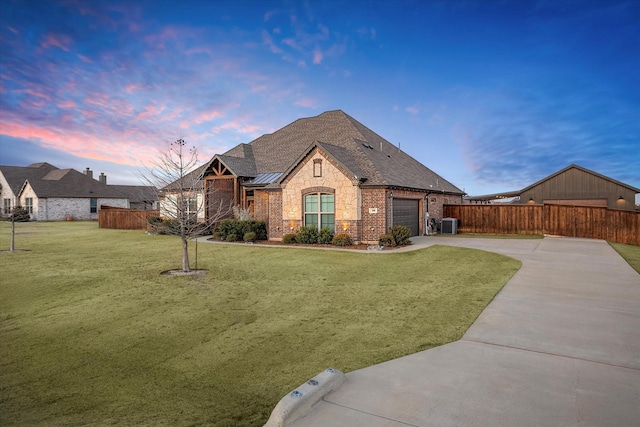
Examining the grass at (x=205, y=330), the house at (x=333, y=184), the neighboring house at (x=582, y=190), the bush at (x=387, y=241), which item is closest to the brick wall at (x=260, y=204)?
the house at (x=333, y=184)

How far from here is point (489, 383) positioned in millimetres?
4262

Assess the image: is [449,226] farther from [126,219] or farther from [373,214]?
[126,219]

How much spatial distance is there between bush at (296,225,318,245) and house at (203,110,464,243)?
677 mm

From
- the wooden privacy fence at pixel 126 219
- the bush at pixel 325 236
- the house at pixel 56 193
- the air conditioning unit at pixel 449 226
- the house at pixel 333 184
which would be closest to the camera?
the house at pixel 333 184

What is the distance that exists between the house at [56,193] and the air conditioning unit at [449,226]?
46133 millimetres

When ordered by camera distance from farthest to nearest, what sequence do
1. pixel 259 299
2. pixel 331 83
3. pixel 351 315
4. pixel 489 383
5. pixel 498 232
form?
pixel 498 232
pixel 331 83
pixel 259 299
pixel 351 315
pixel 489 383

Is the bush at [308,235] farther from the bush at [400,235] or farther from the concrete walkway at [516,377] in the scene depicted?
the concrete walkway at [516,377]

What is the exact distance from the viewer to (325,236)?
19188 mm

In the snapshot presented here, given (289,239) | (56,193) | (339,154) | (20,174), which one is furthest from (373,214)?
(20,174)

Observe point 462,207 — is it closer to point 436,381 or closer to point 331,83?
point 331,83

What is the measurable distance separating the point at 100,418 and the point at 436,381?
374 centimetres

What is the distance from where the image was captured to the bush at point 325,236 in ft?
63.0

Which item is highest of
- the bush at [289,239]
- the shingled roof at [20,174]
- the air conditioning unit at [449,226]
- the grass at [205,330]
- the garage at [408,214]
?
the shingled roof at [20,174]

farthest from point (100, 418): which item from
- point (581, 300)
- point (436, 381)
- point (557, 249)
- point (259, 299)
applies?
point (557, 249)
